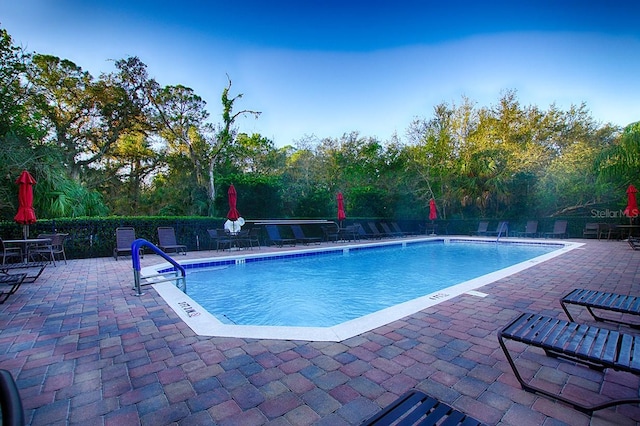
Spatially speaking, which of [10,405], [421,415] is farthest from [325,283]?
[10,405]

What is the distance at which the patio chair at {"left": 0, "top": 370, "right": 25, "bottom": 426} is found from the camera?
65 centimetres

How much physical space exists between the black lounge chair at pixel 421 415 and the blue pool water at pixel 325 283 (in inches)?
109

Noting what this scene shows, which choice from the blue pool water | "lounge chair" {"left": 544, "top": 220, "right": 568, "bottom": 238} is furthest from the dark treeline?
the blue pool water

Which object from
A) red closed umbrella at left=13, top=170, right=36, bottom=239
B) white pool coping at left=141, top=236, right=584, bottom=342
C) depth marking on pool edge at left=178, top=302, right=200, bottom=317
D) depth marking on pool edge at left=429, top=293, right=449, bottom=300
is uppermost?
red closed umbrella at left=13, top=170, right=36, bottom=239

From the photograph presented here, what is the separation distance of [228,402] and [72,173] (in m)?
18.2

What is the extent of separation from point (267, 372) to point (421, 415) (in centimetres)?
A: 121

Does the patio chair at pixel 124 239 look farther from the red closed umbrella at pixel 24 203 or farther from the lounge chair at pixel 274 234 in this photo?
the lounge chair at pixel 274 234

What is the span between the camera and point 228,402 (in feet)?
5.90

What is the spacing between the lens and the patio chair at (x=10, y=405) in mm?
652

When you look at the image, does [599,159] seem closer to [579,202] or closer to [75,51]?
[579,202]

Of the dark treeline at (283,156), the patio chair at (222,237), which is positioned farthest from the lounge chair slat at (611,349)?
the dark treeline at (283,156)

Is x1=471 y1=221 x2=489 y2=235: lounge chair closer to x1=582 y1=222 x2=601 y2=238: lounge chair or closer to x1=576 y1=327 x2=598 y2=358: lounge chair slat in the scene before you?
x1=582 y1=222 x2=601 y2=238: lounge chair

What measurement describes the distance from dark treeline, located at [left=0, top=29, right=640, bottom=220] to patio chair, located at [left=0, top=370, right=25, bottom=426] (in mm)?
12594

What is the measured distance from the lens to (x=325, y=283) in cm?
636
